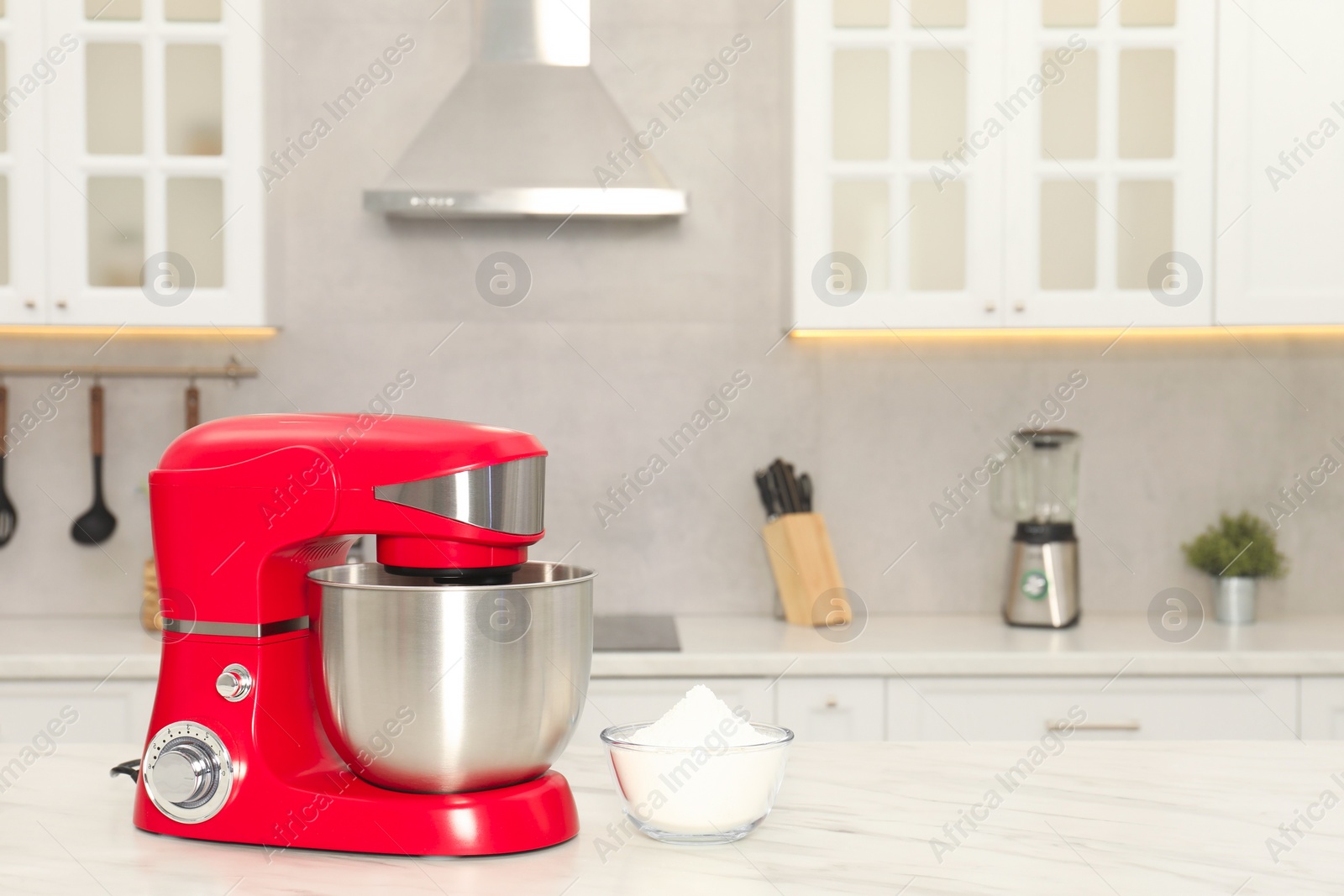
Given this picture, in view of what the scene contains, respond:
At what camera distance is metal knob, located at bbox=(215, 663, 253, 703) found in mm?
957

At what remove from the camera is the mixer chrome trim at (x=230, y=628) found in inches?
38.1

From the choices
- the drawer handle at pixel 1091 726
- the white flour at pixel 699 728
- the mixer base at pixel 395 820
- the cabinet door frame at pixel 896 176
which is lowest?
the drawer handle at pixel 1091 726

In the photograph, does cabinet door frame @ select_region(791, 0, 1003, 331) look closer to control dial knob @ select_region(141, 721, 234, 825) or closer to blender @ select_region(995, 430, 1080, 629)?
blender @ select_region(995, 430, 1080, 629)

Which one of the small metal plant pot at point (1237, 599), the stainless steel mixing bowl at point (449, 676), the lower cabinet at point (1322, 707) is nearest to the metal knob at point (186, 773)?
the stainless steel mixing bowl at point (449, 676)

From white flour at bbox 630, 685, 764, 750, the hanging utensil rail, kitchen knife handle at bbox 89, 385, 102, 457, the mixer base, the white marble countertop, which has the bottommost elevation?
the white marble countertop

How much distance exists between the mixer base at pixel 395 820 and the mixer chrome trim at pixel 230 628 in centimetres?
12

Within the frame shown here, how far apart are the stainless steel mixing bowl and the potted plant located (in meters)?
2.15

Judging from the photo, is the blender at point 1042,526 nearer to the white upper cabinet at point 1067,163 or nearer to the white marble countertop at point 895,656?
the white marble countertop at point 895,656

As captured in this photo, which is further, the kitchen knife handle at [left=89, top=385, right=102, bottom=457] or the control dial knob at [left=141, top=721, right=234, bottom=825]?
the kitchen knife handle at [left=89, top=385, right=102, bottom=457]

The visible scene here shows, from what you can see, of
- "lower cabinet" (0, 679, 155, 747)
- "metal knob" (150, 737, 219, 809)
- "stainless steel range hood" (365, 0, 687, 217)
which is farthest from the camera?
"stainless steel range hood" (365, 0, 687, 217)

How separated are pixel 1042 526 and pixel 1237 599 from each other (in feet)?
1.63

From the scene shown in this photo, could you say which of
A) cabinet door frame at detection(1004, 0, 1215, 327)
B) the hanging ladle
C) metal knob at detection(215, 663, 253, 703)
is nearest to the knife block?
cabinet door frame at detection(1004, 0, 1215, 327)

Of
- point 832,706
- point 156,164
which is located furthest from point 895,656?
point 156,164

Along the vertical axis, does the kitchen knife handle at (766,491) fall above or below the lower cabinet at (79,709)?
above
